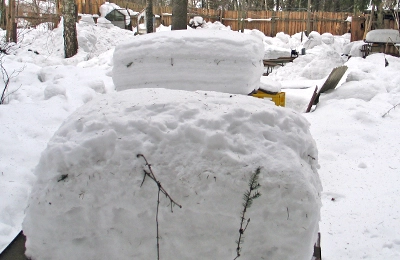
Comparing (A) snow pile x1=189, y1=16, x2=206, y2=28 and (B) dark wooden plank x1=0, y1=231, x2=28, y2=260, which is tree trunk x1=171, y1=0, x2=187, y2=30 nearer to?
(B) dark wooden plank x1=0, y1=231, x2=28, y2=260

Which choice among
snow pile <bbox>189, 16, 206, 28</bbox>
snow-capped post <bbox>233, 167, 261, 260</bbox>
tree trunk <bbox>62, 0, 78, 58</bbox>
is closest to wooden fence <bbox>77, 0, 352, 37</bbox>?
snow pile <bbox>189, 16, 206, 28</bbox>

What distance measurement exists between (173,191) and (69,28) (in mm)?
10903

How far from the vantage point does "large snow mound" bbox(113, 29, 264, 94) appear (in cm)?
442

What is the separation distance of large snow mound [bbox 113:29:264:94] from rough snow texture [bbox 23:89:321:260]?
2.81 meters

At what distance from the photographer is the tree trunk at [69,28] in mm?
10742

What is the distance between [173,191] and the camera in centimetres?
151

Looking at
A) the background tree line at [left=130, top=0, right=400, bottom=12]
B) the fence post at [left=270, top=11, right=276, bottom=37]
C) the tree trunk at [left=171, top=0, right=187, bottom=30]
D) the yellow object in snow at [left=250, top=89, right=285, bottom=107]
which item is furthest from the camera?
the background tree line at [left=130, top=0, right=400, bottom=12]

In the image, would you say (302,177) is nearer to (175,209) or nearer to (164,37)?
(175,209)

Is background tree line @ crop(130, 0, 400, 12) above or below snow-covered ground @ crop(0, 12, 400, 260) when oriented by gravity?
above

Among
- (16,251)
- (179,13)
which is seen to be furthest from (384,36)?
(16,251)

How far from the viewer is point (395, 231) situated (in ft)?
10.2

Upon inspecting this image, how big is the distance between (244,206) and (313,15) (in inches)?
935

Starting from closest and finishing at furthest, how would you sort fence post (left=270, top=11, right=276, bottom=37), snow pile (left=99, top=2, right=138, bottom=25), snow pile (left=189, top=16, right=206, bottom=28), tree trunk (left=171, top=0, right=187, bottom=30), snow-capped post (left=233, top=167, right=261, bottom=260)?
snow-capped post (left=233, top=167, right=261, bottom=260), tree trunk (left=171, top=0, right=187, bottom=30), snow pile (left=99, top=2, right=138, bottom=25), snow pile (left=189, top=16, right=206, bottom=28), fence post (left=270, top=11, right=276, bottom=37)

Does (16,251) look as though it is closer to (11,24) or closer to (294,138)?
(294,138)
